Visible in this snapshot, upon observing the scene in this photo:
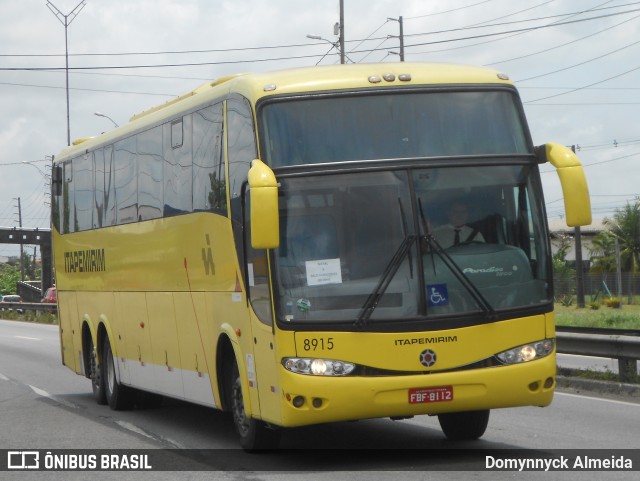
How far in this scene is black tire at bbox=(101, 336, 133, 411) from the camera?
1606cm

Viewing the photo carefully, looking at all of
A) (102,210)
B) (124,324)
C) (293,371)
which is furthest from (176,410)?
(293,371)

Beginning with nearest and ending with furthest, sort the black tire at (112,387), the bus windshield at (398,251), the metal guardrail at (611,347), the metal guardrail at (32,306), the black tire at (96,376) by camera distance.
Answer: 1. the bus windshield at (398,251)
2. the metal guardrail at (611,347)
3. the black tire at (112,387)
4. the black tire at (96,376)
5. the metal guardrail at (32,306)

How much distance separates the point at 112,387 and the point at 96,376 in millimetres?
871

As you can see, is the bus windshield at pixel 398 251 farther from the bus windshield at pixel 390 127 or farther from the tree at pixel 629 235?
the tree at pixel 629 235

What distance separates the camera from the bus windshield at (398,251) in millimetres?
9820

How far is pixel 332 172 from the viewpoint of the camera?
10000mm

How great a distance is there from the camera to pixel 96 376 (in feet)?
56.2

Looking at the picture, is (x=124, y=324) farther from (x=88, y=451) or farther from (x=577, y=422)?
(x=577, y=422)

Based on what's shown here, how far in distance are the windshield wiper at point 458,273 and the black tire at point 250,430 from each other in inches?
85.5

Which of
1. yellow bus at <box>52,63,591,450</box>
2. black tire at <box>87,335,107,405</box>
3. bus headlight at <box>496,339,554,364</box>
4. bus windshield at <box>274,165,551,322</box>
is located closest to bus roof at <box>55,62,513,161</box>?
yellow bus at <box>52,63,591,450</box>

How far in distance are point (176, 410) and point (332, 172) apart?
22.2ft

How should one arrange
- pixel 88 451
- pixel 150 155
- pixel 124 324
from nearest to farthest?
pixel 88 451 < pixel 150 155 < pixel 124 324

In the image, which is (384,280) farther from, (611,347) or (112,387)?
(112,387)

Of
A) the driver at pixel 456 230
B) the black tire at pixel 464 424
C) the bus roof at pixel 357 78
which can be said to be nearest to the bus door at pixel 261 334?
the bus roof at pixel 357 78
